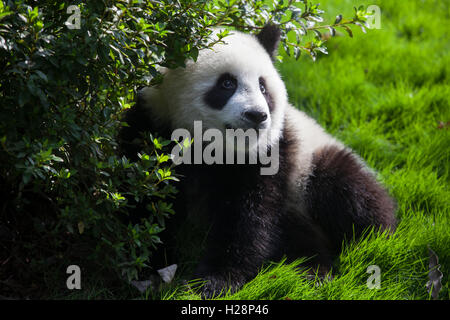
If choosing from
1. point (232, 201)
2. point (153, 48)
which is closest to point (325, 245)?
point (232, 201)

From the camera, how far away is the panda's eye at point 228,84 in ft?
10.6

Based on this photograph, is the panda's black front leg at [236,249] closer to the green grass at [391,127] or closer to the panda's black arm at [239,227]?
the panda's black arm at [239,227]

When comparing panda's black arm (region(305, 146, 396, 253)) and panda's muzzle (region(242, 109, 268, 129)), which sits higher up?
panda's muzzle (region(242, 109, 268, 129))

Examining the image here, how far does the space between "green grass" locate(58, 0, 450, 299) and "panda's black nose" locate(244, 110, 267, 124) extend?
908 mm

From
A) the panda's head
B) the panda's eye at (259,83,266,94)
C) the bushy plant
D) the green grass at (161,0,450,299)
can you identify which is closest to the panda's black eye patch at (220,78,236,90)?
the panda's head

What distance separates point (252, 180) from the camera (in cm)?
334

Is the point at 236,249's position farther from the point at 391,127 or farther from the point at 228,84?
the point at 391,127

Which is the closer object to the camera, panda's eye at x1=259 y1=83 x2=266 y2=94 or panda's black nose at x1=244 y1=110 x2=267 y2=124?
panda's black nose at x1=244 y1=110 x2=267 y2=124

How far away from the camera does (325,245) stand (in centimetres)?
374

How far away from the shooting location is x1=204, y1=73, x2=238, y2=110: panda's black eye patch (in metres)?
3.21

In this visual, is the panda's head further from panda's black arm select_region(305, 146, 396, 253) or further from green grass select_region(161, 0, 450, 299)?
green grass select_region(161, 0, 450, 299)

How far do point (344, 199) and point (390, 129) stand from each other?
1.49m
